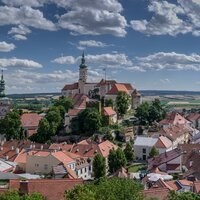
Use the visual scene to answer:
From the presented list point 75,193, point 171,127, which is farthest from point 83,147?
point 75,193

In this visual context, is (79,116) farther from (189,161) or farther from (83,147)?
(189,161)

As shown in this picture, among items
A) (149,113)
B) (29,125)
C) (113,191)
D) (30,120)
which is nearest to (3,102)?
(30,120)

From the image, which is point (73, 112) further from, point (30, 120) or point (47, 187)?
point (47, 187)

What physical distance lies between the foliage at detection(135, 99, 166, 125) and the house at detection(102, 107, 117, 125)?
5.28 metres

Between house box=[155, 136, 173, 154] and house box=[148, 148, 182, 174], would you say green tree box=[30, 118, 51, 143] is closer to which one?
house box=[155, 136, 173, 154]

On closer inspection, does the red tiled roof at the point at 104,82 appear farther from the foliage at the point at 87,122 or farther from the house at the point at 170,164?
the house at the point at 170,164

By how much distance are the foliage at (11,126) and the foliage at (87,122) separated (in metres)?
10.7

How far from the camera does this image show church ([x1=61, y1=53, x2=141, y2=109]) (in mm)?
110006

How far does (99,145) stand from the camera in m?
70.4

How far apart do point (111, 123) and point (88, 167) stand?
22652 mm

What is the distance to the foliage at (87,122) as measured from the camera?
263 ft

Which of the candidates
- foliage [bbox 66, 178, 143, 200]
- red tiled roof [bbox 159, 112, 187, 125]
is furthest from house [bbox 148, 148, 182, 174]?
red tiled roof [bbox 159, 112, 187, 125]

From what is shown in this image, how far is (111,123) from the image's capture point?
285 feet

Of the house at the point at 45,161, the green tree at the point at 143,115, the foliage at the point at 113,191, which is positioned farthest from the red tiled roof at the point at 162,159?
the green tree at the point at 143,115
